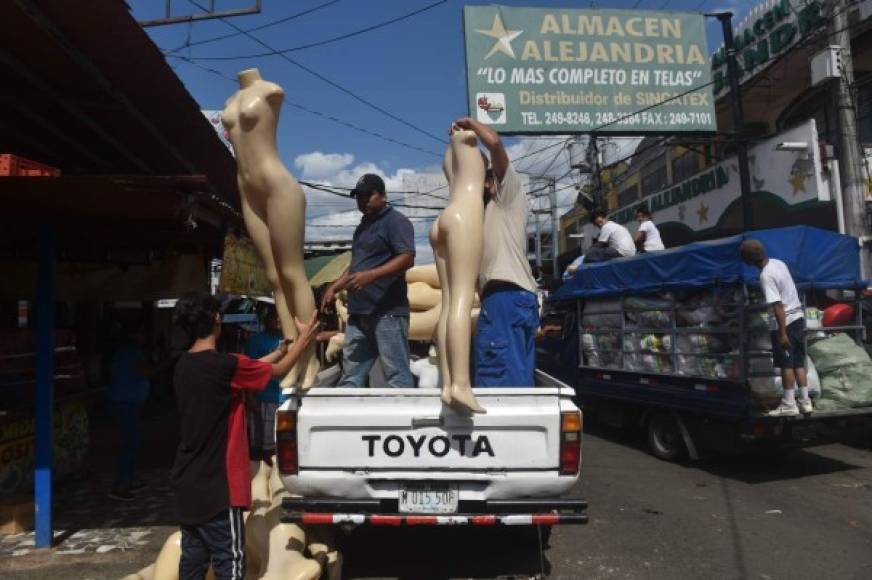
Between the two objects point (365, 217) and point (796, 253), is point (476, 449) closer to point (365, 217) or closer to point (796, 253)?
point (365, 217)

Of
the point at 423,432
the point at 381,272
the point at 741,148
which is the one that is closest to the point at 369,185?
the point at 381,272

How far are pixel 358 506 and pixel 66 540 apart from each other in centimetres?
258

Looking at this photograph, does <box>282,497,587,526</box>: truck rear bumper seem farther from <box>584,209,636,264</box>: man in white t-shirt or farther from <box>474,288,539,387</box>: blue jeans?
<box>584,209,636,264</box>: man in white t-shirt

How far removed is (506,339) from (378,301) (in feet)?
2.70

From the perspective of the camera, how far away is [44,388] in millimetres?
4500

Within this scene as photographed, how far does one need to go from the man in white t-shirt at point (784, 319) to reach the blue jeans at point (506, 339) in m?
2.96

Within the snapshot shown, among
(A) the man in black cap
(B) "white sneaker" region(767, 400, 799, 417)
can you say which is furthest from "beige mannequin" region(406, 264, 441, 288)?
(B) "white sneaker" region(767, 400, 799, 417)

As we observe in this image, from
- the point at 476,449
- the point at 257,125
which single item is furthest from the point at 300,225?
the point at 476,449

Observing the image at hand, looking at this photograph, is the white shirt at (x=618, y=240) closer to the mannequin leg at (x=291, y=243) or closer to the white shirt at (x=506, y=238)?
the white shirt at (x=506, y=238)

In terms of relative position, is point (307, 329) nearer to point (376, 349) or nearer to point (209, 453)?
point (209, 453)

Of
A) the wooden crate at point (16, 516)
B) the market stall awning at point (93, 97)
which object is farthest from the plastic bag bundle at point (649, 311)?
the wooden crate at point (16, 516)

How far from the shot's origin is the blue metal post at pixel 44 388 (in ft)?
14.6

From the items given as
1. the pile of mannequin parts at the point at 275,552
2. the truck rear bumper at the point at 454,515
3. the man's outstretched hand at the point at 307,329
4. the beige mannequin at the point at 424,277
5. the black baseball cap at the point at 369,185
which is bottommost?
the pile of mannequin parts at the point at 275,552

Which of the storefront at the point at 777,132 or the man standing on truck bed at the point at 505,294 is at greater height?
the storefront at the point at 777,132
